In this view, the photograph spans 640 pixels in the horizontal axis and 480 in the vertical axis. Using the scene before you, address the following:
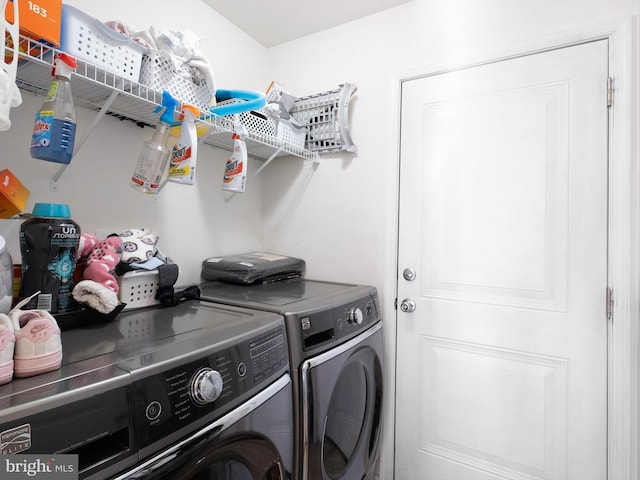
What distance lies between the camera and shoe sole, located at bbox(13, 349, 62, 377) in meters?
0.62

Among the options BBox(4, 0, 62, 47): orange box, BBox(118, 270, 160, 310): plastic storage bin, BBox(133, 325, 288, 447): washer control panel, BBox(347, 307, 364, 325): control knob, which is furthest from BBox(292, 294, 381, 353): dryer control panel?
BBox(4, 0, 62, 47): orange box

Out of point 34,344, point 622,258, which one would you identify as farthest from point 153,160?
point 622,258

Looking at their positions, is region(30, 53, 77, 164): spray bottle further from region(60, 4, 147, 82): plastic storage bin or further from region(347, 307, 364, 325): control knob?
region(347, 307, 364, 325): control knob

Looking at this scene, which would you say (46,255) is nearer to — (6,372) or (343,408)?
(6,372)

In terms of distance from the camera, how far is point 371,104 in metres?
1.91

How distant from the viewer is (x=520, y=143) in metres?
1.55

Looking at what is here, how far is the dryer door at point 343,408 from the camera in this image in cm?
115

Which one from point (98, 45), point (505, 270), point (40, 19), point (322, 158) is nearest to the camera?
point (40, 19)

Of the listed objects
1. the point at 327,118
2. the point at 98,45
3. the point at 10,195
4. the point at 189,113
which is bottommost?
the point at 10,195

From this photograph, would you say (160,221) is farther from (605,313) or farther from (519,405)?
(605,313)

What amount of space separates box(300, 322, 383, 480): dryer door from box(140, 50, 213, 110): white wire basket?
3.35 ft

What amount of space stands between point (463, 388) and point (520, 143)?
1122 millimetres

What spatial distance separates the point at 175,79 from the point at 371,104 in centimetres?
103

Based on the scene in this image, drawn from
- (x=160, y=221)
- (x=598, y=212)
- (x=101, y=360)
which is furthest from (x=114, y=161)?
(x=598, y=212)
